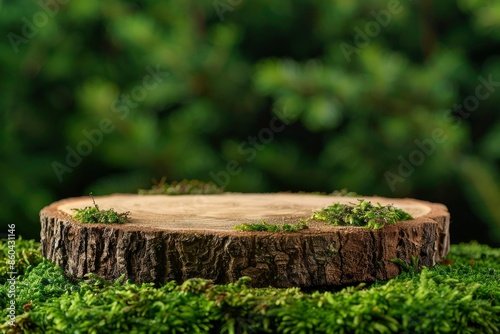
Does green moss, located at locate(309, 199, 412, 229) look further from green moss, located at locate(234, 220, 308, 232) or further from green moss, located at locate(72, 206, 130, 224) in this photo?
green moss, located at locate(72, 206, 130, 224)

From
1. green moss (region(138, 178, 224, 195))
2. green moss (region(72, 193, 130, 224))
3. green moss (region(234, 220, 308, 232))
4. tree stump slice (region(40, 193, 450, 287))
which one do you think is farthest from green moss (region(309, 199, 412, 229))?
green moss (region(138, 178, 224, 195))

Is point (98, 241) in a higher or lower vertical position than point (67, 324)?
higher

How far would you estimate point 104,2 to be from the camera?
5.11 meters

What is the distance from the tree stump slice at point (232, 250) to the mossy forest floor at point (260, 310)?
2.9 inches

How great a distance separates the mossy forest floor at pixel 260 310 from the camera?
1.96 m

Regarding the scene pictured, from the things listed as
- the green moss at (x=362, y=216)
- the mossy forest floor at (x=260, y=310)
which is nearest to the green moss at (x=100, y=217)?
the mossy forest floor at (x=260, y=310)

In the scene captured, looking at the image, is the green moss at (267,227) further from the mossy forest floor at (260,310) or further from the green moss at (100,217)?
the green moss at (100,217)

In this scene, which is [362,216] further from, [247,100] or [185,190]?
[247,100]

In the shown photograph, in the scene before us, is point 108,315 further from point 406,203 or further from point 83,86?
point 83,86

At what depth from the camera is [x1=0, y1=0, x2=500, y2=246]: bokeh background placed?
15.3 feet

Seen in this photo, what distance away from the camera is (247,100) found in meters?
5.30

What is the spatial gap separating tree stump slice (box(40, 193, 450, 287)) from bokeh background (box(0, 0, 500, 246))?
219cm

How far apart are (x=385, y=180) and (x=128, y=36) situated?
6.28 feet

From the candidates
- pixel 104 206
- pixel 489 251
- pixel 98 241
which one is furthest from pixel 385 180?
pixel 98 241
